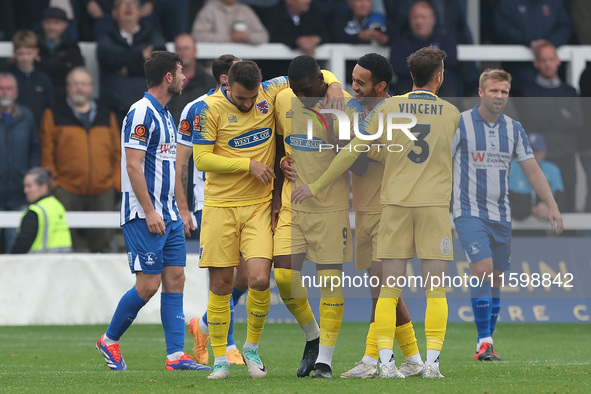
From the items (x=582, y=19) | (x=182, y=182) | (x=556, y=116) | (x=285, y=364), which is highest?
(x=582, y=19)

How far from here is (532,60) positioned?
14.8 m

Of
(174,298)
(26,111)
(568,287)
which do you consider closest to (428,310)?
(174,298)

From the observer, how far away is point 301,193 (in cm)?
695

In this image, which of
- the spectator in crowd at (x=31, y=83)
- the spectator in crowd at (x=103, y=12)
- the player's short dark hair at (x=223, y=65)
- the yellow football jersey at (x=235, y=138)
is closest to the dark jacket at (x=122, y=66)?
the spectator in crowd at (x=103, y=12)

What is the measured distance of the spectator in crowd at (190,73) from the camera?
1320 cm

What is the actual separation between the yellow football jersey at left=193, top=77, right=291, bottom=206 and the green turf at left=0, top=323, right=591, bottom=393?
1.22 metres

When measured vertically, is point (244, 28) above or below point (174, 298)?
above

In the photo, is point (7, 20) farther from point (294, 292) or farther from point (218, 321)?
point (294, 292)

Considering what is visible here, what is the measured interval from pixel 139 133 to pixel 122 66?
19.4 ft

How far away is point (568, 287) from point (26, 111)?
702cm

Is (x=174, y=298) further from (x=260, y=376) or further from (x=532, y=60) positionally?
(x=532, y=60)

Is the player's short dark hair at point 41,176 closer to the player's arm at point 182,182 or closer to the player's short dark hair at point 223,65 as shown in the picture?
the player's arm at point 182,182

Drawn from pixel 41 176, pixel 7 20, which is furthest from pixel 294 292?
pixel 7 20

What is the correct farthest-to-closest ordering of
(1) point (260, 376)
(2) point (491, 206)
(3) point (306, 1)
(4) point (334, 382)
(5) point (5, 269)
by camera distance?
(3) point (306, 1) → (5) point (5, 269) → (2) point (491, 206) → (1) point (260, 376) → (4) point (334, 382)
